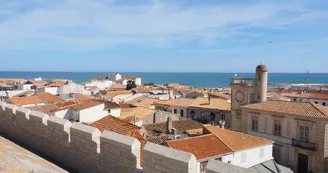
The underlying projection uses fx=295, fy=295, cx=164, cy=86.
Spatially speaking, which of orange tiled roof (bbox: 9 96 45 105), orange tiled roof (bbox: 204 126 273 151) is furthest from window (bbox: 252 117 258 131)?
orange tiled roof (bbox: 9 96 45 105)

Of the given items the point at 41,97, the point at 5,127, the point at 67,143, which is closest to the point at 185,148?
the point at 5,127

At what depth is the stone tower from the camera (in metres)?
38.0

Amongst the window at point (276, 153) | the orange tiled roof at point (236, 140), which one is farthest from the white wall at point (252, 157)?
the window at point (276, 153)

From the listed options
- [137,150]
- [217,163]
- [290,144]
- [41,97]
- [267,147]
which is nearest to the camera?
[217,163]

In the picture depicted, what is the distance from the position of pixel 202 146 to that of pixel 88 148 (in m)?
15.9

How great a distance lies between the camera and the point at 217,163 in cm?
434

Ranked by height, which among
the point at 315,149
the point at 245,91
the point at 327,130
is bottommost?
the point at 315,149

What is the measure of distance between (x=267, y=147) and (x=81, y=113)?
2031 centimetres

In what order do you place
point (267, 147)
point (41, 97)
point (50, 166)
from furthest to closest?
point (41, 97), point (267, 147), point (50, 166)

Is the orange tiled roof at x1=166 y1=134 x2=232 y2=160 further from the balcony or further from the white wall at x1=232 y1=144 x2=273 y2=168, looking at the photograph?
the balcony

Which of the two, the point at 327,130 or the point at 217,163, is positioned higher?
the point at 217,163

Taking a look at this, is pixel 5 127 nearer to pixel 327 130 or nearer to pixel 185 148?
pixel 185 148

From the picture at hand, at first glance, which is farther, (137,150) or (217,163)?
(137,150)

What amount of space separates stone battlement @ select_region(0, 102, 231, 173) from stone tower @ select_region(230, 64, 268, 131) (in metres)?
33.3
